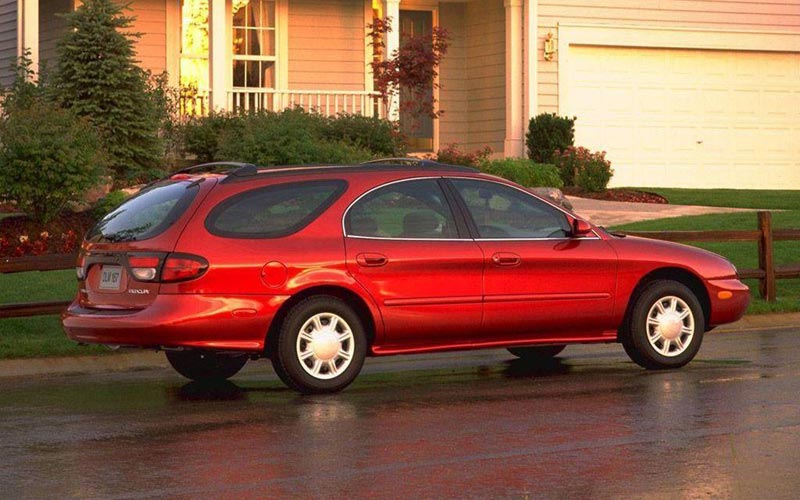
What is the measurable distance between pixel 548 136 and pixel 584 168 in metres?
1.13

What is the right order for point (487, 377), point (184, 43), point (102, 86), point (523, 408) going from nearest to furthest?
point (523, 408) → point (487, 377) → point (102, 86) → point (184, 43)

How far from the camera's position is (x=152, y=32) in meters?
26.8

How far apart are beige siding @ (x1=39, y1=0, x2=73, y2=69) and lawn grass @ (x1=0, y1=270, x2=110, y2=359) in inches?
440

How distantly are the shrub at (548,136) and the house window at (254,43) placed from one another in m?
4.93

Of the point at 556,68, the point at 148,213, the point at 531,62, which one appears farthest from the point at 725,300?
the point at 556,68

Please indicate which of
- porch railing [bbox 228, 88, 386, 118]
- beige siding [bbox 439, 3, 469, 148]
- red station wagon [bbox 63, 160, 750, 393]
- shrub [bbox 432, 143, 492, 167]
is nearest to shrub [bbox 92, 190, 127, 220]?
porch railing [bbox 228, 88, 386, 118]

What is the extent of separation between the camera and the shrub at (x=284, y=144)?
21.1 m

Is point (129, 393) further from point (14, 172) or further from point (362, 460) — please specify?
point (14, 172)

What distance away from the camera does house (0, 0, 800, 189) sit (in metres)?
27.2

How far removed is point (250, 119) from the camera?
23.4 m

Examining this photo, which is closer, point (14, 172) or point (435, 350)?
point (435, 350)

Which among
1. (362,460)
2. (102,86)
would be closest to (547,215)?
(362,460)

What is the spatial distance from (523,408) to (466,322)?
4.46ft

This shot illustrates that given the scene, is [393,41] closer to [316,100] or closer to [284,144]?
[316,100]
